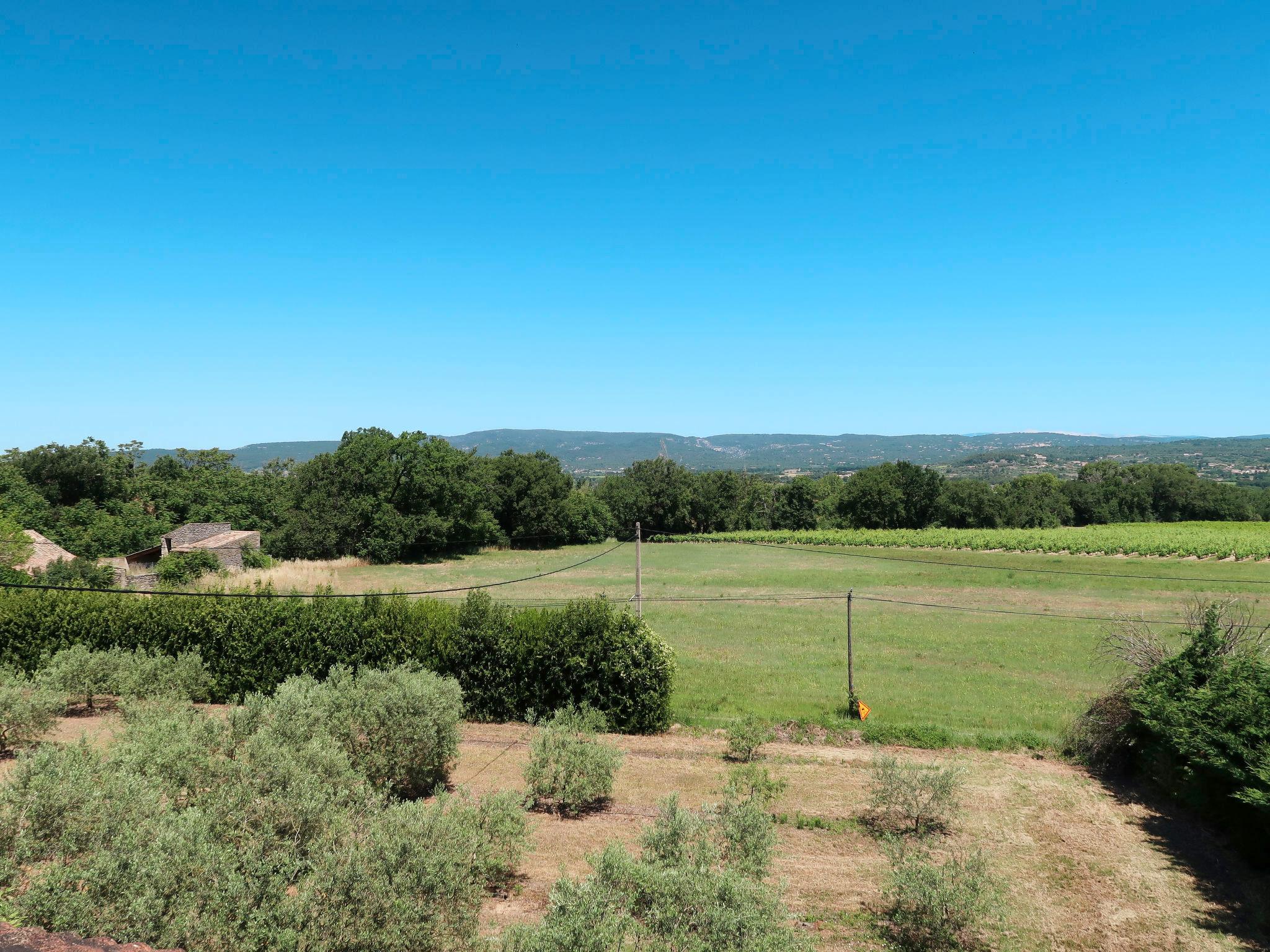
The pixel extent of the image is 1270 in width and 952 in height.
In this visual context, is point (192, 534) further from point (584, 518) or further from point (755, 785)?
point (755, 785)

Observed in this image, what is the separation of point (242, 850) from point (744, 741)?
26.9 ft

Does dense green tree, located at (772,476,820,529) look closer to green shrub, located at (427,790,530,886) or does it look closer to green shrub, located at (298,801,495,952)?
green shrub, located at (427,790,530,886)

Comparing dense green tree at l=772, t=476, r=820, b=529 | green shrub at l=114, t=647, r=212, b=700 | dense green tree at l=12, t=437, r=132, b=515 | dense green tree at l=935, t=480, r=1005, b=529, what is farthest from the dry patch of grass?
dense green tree at l=772, t=476, r=820, b=529

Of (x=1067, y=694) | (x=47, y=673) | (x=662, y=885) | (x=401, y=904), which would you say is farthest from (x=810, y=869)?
(x=47, y=673)

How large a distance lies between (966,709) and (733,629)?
11.4 meters

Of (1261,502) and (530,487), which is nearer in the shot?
(530,487)

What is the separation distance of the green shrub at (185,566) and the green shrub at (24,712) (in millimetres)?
20314

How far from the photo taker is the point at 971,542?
178 feet

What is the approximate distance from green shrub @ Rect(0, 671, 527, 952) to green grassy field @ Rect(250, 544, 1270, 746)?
8.57 meters

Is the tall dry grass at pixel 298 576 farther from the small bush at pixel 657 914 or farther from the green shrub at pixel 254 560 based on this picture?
the small bush at pixel 657 914

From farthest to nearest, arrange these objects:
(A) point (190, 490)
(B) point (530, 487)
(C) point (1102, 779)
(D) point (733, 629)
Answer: (B) point (530, 487)
(A) point (190, 490)
(D) point (733, 629)
(C) point (1102, 779)

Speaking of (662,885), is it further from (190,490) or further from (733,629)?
(190,490)

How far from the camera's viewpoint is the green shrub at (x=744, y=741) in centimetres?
1193

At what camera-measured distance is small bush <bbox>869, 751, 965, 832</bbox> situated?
917cm
